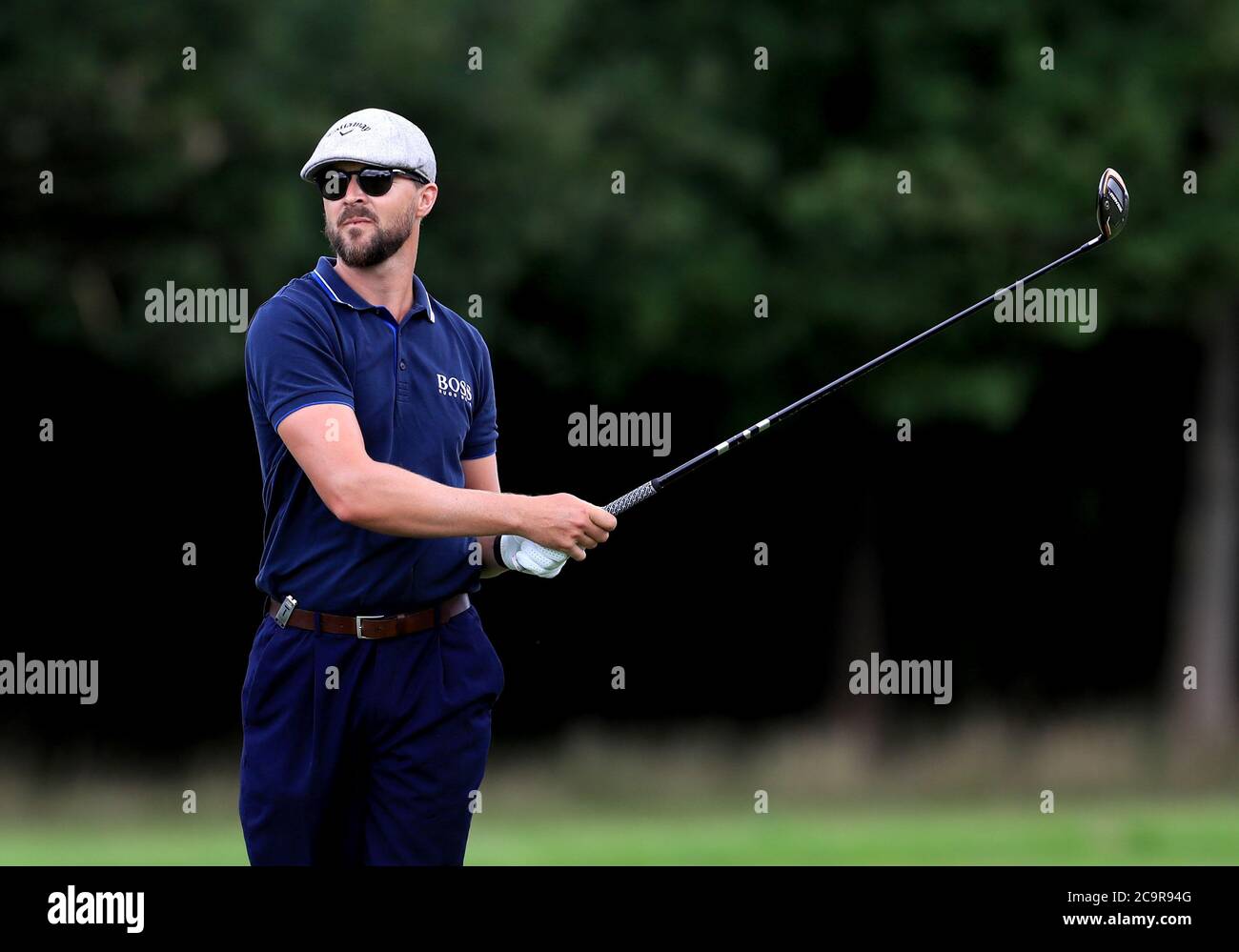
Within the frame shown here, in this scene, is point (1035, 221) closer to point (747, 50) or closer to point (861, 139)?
point (861, 139)

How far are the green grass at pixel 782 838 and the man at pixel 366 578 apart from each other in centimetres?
515

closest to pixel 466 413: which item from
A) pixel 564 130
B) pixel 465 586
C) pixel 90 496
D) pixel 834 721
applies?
pixel 465 586

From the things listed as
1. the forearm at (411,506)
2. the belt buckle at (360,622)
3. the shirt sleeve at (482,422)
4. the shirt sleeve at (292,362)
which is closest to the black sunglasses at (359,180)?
the shirt sleeve at (292,362)

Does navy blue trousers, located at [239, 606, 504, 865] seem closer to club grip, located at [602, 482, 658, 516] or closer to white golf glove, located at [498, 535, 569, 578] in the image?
white golf glove, located at [498, 535, 569, 578]

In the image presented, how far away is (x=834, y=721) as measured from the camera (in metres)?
16.6

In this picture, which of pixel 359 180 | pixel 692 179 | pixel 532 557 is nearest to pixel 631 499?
pixel 532 557

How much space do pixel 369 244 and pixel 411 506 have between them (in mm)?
726

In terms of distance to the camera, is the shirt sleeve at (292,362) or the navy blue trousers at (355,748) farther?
the navy blue trousers at (355,748)

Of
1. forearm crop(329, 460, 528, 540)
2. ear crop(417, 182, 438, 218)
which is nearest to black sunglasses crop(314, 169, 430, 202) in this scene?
ear crop(417, 182, 438, 218)

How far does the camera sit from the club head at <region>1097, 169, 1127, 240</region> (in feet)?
18.5

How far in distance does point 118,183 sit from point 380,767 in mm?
8572

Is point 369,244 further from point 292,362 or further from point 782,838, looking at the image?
point 782,838

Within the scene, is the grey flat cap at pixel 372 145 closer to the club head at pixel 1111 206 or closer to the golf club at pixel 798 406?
the golf club at pixel 798 406

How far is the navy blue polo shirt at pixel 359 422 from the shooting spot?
181 inches
